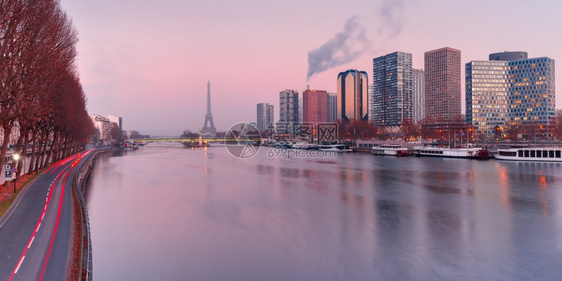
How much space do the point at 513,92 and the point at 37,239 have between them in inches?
9141

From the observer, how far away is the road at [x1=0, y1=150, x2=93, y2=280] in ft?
41.1

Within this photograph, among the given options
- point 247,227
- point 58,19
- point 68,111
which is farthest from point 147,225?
point 68,111

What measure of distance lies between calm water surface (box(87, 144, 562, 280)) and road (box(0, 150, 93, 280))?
2.54 meters

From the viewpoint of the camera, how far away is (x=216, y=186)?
146ft

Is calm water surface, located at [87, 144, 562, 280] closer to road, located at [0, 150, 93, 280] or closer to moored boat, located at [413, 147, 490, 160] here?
road, located at [0, 150, 93, 280]

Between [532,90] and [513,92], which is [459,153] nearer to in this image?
[532,90]

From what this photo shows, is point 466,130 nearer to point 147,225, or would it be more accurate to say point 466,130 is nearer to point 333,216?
point 333,216

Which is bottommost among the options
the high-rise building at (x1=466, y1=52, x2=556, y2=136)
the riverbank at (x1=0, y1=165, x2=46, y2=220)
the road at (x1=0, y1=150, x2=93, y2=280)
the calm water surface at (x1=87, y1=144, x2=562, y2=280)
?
the calm water surface at (x1=87, y1=144, x2=562, y2=280)

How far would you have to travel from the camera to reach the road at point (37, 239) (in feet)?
41.1

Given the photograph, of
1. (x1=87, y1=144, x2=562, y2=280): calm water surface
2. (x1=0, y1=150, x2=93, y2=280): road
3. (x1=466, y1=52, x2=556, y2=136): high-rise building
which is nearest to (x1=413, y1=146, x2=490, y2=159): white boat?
(x1=87, y1=144, x2=562, y2=280): calm water surface

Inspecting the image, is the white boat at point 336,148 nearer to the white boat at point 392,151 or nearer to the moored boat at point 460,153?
the white boat at point 392,151

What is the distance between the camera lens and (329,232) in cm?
2317

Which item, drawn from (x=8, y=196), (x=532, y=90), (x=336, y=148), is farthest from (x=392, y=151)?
(x=532, y=90)

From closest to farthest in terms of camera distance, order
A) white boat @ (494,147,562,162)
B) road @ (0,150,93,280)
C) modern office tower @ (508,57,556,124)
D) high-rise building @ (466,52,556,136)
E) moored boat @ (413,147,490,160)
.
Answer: road @ (0,150,93,280), white boat @ (494,147,562,162), moored boat @ (413,147,490,160), modern office tower @ (508,57,556,124), high-rise building @ (466,52,556,136)
